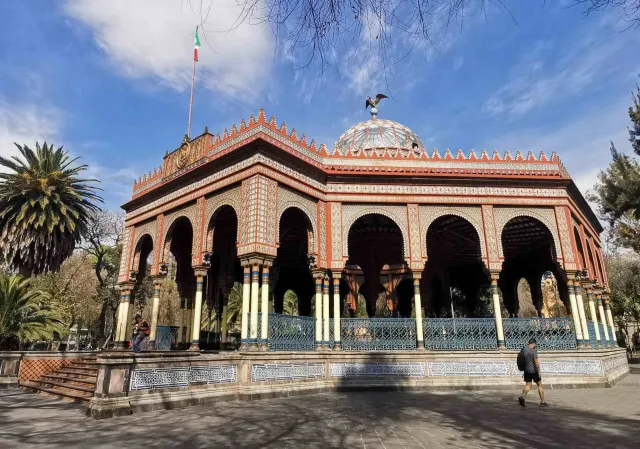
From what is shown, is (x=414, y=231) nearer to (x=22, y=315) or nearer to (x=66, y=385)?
(x=66, y=385)

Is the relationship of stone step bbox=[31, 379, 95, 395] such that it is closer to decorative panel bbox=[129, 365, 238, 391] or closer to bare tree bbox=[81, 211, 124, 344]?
decorative panel bbox=[129, 365, 238, 391]

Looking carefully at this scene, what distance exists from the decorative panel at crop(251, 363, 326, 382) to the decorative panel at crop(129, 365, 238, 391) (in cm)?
59

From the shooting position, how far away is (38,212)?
20562 millimetres

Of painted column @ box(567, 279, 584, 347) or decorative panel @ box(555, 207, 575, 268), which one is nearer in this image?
painted column @ box(567, 279, 584, 347)

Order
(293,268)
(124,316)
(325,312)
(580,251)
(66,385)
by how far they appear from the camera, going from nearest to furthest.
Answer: (66,385), (325,312), (124,316), (580,251), (293,268)

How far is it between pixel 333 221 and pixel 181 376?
6.72 m

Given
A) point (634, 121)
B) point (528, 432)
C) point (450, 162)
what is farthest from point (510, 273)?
point (528, 432)

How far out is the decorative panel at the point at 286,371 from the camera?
400 inches

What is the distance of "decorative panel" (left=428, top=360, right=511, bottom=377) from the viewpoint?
39.1 feet

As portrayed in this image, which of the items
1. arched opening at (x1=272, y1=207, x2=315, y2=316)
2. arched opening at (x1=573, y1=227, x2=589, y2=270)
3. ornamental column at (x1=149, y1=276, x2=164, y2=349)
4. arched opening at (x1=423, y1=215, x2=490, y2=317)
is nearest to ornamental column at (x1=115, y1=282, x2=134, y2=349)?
ornamental column at (x1=149, y1=276, x2=164, y2=349)

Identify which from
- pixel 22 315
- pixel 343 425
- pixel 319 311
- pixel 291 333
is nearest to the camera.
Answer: pixel 343 425

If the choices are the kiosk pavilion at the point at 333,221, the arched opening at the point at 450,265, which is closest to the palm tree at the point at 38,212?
the kiosk pavilion at the point at 333,221

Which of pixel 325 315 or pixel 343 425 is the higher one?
pixel 325 315

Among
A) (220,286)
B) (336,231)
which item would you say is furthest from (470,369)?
(220,286)
